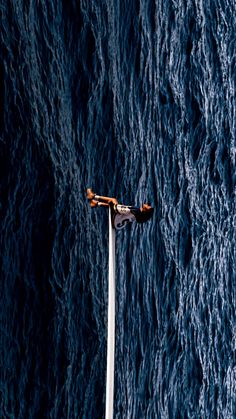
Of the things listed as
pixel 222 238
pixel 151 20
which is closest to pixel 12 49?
pixel 151 20

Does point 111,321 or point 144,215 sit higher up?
point 144,215

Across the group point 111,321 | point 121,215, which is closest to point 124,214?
point 121,215

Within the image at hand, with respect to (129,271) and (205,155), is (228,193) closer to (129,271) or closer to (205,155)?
(205,155)

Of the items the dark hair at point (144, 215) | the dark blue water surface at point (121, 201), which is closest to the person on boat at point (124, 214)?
the dark hair at point (144, 215)

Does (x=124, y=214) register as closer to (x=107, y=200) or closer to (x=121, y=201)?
(x=107, y=200)

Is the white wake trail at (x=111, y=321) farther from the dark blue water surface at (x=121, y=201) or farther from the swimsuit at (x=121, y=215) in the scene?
the dark blue water surface at (x=121, y=201)

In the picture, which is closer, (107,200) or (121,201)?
(107,200)

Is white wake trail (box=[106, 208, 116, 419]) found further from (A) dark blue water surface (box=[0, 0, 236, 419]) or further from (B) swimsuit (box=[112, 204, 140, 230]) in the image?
(A) dark blue water surface (box=[0, 0, 236, 419])

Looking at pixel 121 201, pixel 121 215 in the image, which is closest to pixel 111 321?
pixel 121 215

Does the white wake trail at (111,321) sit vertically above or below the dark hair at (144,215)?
below
